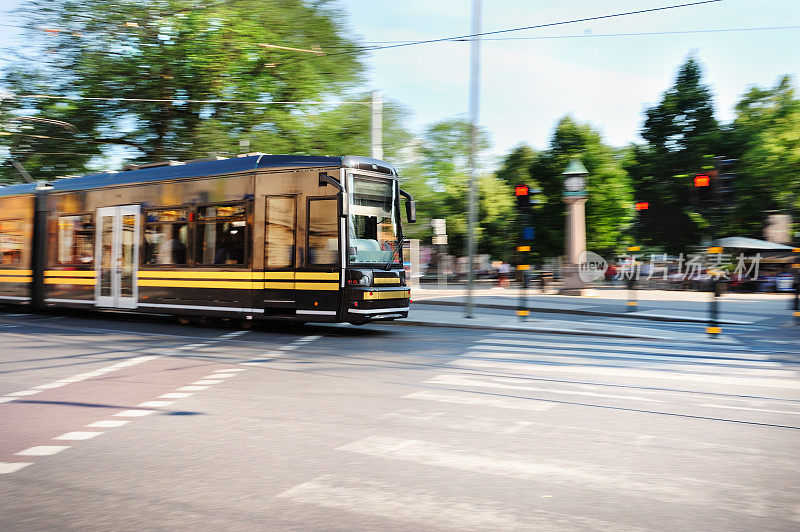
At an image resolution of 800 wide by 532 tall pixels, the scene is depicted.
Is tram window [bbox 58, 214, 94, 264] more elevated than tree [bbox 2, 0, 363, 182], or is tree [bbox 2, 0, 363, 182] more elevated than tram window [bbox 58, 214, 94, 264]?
tree [bbox 2, 0, 363, 182]

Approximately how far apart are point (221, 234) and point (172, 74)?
15.4 m

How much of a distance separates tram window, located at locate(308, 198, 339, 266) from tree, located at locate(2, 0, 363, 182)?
15.2 meters

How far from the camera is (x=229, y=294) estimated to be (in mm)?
13945

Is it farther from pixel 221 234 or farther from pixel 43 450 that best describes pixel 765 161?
pixel 43 450

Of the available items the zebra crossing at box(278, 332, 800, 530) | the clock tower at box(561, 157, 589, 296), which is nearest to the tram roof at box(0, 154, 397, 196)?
the zebra crossing at box(278, 332, 800, 530)

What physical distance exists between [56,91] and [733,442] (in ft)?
92.4

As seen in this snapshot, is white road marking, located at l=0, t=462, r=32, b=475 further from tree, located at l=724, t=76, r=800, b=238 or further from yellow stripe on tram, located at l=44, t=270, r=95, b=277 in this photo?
tree, located at l=724, t=76, r=800, b=238

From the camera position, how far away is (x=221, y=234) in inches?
559

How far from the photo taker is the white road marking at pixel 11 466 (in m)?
4.73

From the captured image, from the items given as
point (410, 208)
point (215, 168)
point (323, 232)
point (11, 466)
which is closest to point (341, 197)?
point (323, 232)

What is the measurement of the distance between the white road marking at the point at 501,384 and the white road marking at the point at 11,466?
4435 millimetres

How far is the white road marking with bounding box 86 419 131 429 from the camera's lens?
19.7ft

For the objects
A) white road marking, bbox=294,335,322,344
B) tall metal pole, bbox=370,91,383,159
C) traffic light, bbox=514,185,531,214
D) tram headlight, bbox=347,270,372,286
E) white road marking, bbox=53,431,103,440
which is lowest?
white road marking, bbox=53,431,103,440

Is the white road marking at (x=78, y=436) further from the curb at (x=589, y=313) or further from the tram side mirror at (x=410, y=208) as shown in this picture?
the curb at (x=589, y=313)
